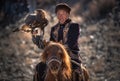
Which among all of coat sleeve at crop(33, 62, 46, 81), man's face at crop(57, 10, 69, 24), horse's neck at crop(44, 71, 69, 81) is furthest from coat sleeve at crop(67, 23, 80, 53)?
horse's neck at crop(44, 71, 69, 81)

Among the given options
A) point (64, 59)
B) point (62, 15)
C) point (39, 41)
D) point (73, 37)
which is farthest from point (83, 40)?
point (64, 59)

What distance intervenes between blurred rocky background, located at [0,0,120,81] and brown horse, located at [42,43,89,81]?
6.66 feet

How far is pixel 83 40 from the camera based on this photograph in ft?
55.4

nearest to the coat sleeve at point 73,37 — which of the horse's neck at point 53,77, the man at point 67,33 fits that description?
the man at point 67,33

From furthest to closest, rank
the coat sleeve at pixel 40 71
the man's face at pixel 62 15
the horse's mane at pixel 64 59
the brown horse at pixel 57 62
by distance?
the man's face at pixel 62 15, the coat sleeve at pixel 40 71, the horse's mane at pixel 64 59, the brown horse at pixel 57 62

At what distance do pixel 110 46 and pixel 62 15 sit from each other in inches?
332

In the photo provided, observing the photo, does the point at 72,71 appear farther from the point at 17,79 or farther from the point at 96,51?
the point at 96,51

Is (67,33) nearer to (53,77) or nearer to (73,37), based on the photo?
(73,37)

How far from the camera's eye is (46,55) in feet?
22.1

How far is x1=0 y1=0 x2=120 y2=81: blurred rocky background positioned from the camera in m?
12.8

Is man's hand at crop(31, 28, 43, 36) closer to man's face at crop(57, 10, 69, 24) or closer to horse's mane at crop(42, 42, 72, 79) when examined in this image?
man's face at crop(57, 10, 69, 24)

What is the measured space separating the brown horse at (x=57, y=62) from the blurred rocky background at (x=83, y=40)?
2.03 meters

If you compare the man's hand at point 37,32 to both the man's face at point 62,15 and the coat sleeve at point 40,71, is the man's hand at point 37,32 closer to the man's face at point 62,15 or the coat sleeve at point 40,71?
the man's face at point 62,15

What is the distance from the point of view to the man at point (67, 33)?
24.2ft
